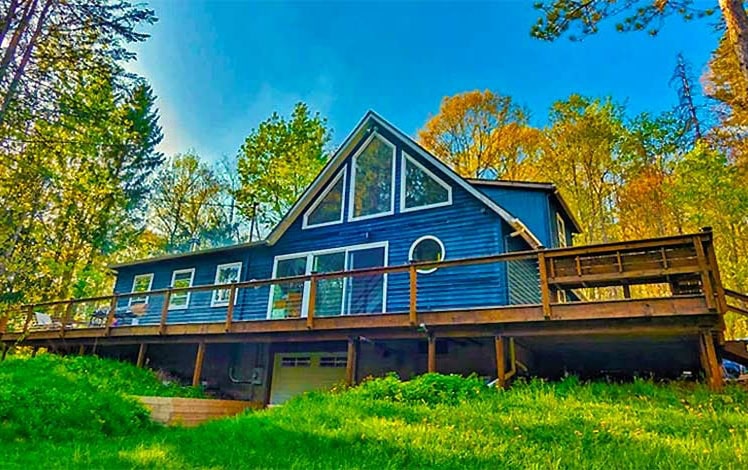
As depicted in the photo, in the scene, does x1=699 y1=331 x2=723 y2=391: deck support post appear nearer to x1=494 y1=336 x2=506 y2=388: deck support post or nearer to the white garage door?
x1=494 y1=336 x2=506 y2=388: deck support post

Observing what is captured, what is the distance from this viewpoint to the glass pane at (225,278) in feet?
46.6

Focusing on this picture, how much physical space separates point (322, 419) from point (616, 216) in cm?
1842

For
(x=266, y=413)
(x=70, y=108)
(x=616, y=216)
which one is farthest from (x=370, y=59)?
(x=266, y=413)

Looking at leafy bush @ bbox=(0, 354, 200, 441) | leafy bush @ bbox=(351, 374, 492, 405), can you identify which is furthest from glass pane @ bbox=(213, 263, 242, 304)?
leafy bush @ bbox=(351, 374, 492, 405)

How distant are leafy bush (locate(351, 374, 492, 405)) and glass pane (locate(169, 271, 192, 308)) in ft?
30.7

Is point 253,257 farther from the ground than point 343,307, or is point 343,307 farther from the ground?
point 253,257

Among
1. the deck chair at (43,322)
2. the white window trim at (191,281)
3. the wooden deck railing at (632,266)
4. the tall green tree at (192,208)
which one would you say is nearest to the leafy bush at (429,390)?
the wooden deck railing at (632,266)

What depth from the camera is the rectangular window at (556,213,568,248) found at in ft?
42.3

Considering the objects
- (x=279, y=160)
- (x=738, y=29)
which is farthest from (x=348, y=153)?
(x=279, y=160)

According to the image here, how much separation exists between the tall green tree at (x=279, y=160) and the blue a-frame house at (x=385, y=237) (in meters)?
9.60

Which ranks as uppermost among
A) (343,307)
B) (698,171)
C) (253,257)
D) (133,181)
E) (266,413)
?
(133,181)

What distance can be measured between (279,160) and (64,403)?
18.4 metres

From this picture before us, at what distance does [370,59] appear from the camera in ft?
65.0

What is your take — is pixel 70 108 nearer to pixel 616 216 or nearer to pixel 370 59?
pixel 370 59
